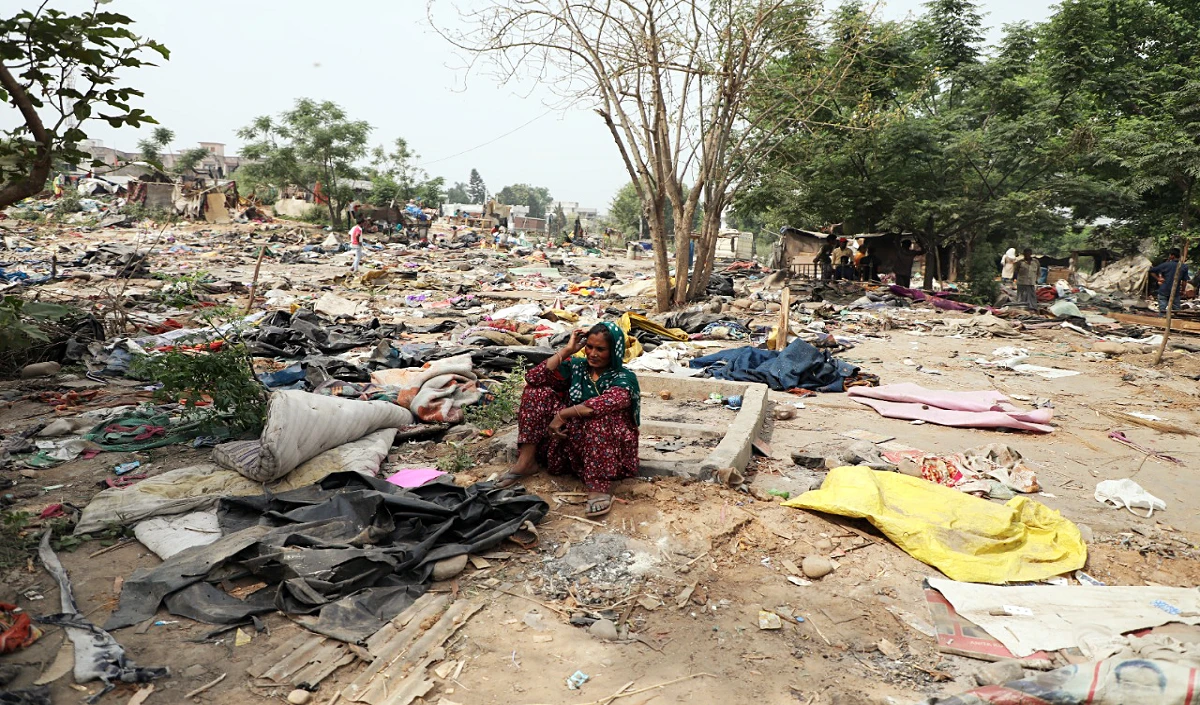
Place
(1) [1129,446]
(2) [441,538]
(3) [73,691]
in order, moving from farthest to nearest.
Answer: (1) [1129,446]
(2) [441,538]
(3) [73,691]

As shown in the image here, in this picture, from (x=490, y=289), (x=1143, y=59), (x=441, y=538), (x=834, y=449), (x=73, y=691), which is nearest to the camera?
(x=73, y=691)

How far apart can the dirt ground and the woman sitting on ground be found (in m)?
0.13

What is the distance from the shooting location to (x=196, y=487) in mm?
3611

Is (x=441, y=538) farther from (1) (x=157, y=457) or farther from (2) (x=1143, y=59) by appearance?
(2) (x=1143, y=59)

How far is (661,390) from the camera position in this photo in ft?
21.4

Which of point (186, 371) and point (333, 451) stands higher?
point (186, 371)

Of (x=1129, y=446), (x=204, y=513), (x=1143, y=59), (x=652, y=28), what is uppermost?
(x=1143, y=59)

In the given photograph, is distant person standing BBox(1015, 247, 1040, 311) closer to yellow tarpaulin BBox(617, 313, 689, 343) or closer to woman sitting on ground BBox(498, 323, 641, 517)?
yellow tarpaulin BBox(617, 313, 689, 343)

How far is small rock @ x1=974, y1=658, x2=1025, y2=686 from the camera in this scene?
2.31 m

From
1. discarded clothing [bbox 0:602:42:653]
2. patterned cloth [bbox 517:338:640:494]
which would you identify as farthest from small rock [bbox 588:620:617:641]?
discarded clothing [bbox 0:602:42:653]

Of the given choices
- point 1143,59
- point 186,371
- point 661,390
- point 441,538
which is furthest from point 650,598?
point 1143,59

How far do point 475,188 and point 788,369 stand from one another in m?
98.8

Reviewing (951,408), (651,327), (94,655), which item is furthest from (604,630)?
(651,327)

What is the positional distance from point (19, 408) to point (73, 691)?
3996 millimetres
